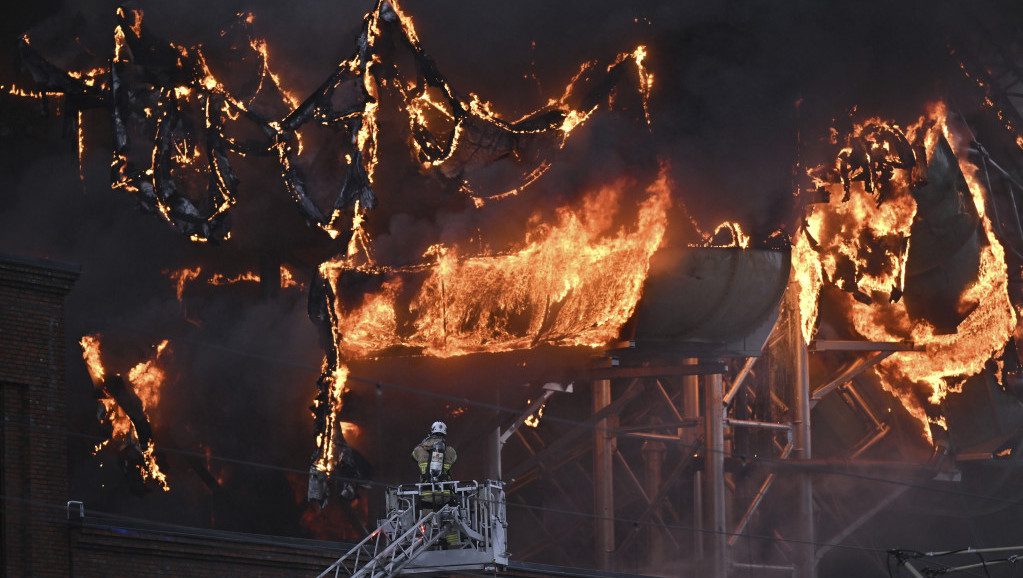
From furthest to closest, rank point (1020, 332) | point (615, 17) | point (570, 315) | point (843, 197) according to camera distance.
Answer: point (1020, 332)
point (843, 197)
point (615, 17)
point (570, 315)

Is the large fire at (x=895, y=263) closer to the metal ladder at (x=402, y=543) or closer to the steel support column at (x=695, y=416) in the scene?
the steel support column at (x=695, y=416)

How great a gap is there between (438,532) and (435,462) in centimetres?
73

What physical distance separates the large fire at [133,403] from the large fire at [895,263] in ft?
33.5

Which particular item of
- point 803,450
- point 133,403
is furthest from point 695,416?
point 133,403

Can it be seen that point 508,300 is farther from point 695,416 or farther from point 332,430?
point 695,416

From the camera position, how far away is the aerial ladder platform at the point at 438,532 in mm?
16656

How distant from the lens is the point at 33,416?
681 inches

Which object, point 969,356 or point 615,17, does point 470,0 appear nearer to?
point 615,17

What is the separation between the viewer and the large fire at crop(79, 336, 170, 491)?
878 inches

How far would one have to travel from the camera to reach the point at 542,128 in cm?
2362

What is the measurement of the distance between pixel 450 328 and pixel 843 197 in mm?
7757

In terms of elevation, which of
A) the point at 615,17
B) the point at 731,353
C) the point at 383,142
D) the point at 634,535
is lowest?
the point at 634,535

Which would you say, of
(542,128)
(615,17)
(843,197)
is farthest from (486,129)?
(843,197)

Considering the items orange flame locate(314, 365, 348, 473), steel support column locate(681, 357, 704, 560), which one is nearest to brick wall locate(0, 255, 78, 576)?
orange flame locate(314, 365, 348, 473)
